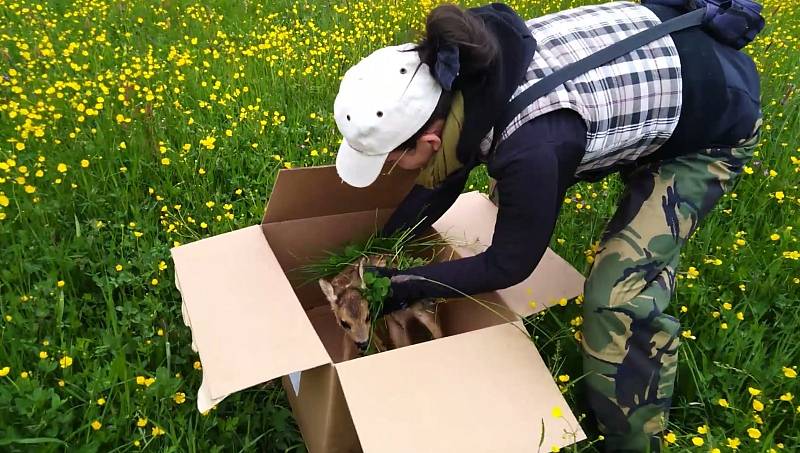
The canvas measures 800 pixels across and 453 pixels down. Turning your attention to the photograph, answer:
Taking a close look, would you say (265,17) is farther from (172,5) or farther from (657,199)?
(657,199)

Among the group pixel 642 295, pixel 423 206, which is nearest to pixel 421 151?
pixel 423 206

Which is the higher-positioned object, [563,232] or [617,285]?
[617,285]

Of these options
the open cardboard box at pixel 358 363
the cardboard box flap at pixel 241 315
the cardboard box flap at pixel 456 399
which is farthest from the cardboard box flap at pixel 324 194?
the cardboard box flap at pixel 456 399

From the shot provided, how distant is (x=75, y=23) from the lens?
3.69 meters

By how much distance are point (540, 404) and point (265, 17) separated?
139 inches

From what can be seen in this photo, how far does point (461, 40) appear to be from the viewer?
1.29 m

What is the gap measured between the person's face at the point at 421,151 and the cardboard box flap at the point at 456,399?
1.44 ft

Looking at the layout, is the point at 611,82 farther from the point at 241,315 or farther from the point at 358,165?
the point at 241,315

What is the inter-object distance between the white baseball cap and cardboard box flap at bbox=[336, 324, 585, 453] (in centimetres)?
49

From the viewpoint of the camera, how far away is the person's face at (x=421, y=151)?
1.47 meters

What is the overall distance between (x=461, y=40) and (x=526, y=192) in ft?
1.21

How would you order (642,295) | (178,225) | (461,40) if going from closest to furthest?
(461,40), (642,295), (178,225)

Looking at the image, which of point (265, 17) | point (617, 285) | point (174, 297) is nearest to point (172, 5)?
point (265, 17)

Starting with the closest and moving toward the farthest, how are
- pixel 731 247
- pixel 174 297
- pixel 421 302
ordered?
pixel 421 302 < pixel 174 297 < pixel 731 247
